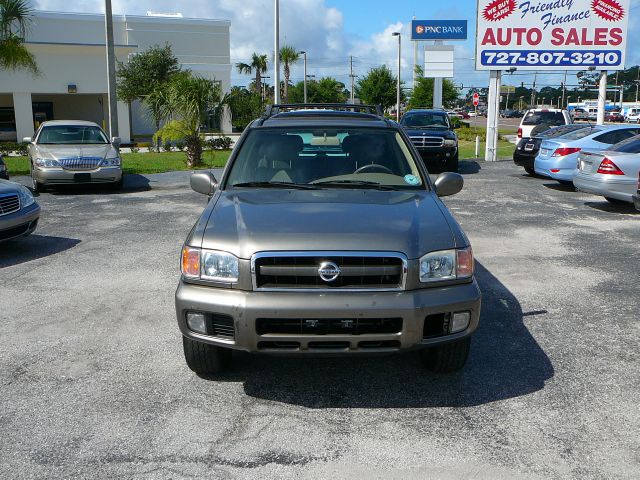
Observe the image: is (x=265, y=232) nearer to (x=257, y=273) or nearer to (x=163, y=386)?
(x=257, y=273)

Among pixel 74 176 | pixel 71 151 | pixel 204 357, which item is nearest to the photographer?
pixel 204 357

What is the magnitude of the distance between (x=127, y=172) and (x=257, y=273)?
615 inches

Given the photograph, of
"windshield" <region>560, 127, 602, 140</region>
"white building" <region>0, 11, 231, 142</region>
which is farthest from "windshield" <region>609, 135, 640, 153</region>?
"white building" <region>0, 11, 231, 142</region>

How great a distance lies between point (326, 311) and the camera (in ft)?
12.2

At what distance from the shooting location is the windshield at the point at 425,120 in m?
19.3

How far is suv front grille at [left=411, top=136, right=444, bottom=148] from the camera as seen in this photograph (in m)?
17.9

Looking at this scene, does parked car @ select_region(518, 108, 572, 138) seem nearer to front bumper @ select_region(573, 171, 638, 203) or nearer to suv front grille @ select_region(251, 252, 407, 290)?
front bumper @ select_region(573, 171, 638, 203)

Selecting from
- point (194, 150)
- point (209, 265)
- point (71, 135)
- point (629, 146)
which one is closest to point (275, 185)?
point (209, 265)

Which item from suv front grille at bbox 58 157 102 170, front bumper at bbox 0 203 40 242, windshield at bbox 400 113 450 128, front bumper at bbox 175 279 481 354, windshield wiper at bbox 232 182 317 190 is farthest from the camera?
windshield at bbox 400 113 450 128

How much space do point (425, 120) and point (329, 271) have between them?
16.5 m

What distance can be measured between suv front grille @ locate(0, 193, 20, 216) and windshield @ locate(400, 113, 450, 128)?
13.0 m

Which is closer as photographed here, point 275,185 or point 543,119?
point 275,185

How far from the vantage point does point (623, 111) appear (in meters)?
103

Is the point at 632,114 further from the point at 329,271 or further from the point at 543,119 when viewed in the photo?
the point at 329,271
